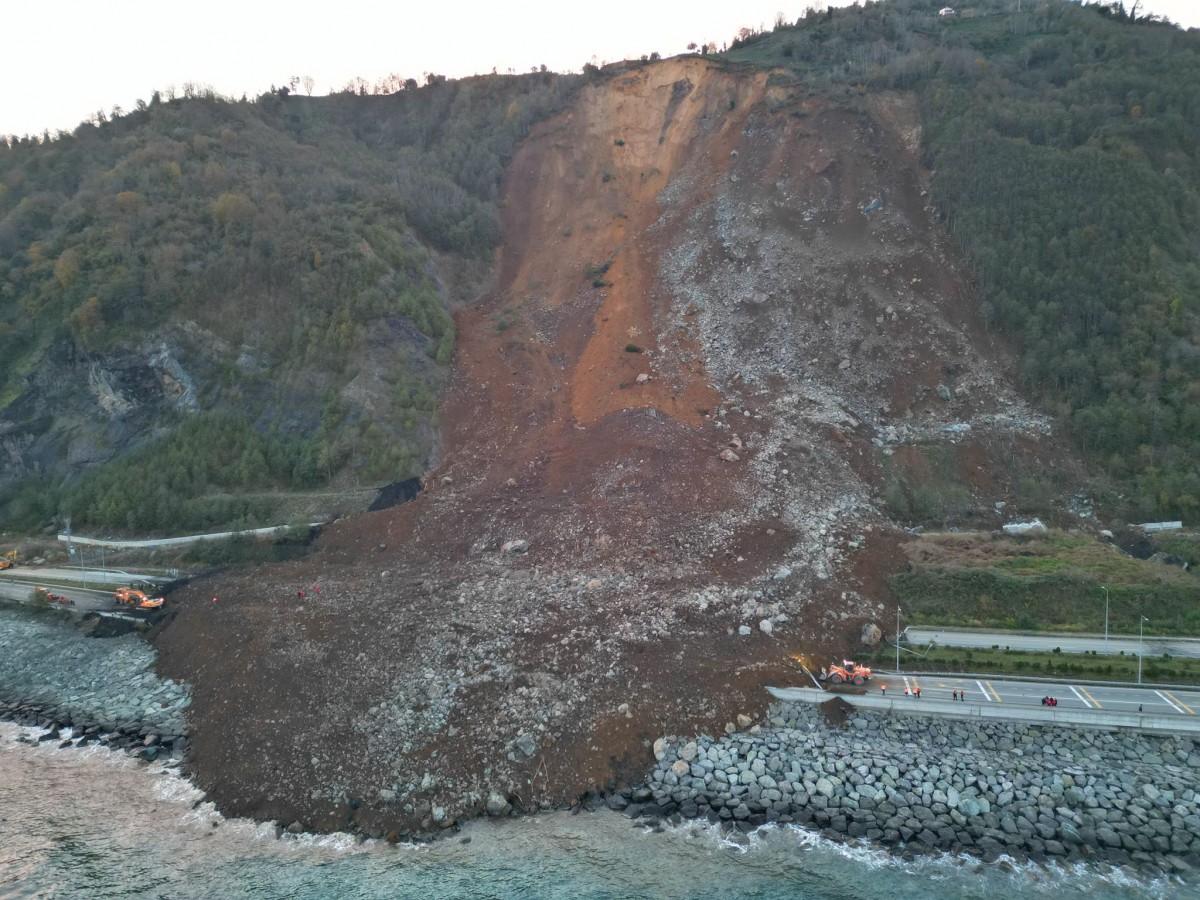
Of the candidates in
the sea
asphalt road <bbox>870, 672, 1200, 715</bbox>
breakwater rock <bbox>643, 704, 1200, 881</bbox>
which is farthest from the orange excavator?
the sea

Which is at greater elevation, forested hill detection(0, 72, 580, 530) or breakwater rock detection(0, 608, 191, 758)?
forested hill detection(0, 72, 580, 530)

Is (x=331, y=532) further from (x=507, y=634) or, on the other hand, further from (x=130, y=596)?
(x=507, y=634)

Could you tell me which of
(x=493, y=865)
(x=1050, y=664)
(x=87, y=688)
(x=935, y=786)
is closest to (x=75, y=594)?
(x=87, y=688)

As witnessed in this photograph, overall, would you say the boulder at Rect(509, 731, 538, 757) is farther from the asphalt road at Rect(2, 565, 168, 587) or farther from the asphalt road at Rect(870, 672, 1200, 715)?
the asphalt road at Rect(2, 565, 168, 587)

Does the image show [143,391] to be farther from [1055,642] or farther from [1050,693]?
[1055,642]

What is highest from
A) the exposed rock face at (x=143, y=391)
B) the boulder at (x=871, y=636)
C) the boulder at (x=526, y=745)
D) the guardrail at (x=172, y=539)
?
the exposed rock face at (x=143, y=391)

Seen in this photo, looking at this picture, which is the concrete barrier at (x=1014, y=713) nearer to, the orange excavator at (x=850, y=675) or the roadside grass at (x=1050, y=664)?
the orange excavator at (x=850, y=675)

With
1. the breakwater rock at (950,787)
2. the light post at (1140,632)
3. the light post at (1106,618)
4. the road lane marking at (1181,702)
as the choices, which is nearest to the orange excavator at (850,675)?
the breakwater rock at (950,787)

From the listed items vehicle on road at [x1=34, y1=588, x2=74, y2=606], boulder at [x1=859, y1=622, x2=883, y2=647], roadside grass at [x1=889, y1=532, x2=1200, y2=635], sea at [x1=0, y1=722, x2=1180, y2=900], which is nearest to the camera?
sea at [x1=0, y1=722, x2=1180, y2=900]
